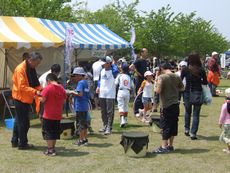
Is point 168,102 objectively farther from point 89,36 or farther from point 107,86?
point 89,36

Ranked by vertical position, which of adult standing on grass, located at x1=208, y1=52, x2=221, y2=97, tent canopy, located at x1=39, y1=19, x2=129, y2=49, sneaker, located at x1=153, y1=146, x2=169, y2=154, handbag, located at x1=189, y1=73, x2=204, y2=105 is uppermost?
tent canopy, located at x1=39, y1=19, x2=129, y2=49

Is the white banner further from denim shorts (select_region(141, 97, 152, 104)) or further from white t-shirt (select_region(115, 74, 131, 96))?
white t-shirt (select_region(115, 74, 131, 96))

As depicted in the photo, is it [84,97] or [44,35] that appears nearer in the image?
[84,97]

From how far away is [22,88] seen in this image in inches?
267

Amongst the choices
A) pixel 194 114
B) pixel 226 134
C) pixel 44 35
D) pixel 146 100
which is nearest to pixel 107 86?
pixel 146 100

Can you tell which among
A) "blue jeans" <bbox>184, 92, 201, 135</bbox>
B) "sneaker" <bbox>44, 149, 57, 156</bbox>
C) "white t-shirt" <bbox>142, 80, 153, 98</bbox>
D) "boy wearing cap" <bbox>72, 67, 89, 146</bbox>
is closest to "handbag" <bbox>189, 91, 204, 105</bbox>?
"blue jeans" <bbox>184, 92, 201, 135</bbox>

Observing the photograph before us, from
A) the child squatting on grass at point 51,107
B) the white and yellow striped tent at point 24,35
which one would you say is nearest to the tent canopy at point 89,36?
the white and yellow striped tent at point 24,35

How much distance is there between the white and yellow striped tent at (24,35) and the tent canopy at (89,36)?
1.36m

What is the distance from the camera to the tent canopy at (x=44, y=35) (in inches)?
419

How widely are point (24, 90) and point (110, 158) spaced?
1.93 meters

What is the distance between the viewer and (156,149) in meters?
7.13

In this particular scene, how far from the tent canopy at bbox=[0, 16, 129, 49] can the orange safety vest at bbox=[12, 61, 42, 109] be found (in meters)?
3.40

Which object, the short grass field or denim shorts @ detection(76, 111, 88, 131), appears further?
denim shorts @ detection(76, 111, 88, 131)

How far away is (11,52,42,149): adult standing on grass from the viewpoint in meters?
6.83
